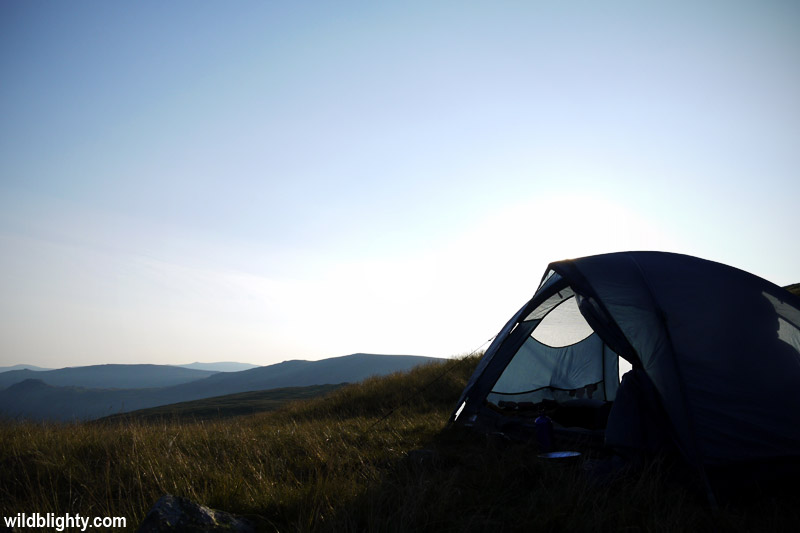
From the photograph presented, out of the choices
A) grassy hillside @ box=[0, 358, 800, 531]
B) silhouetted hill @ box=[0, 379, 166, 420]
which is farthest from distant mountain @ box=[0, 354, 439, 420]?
grassy hillside @ box=[0, 358, 800, 531]

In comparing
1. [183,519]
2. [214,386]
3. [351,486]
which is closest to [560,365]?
[351,486]

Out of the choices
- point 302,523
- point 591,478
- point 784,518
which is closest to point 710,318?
point 784,518

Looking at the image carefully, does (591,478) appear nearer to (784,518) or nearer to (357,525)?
(784,518)

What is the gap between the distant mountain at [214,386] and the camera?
349ft

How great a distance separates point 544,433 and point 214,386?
13887 cm

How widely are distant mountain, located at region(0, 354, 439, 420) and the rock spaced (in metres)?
100

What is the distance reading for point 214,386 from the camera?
417 ft

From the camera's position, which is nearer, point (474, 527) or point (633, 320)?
point (474, 527)

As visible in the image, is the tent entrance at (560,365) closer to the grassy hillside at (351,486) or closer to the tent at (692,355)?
the tent at (692,355)

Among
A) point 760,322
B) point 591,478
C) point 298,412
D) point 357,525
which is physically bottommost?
point 298,412

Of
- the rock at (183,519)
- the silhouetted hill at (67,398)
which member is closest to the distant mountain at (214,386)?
the silhouetted hill at (67,398)

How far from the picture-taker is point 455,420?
6.92 metres

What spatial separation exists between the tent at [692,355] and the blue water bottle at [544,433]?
0.55 m

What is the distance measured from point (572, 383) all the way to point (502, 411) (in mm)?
1864
